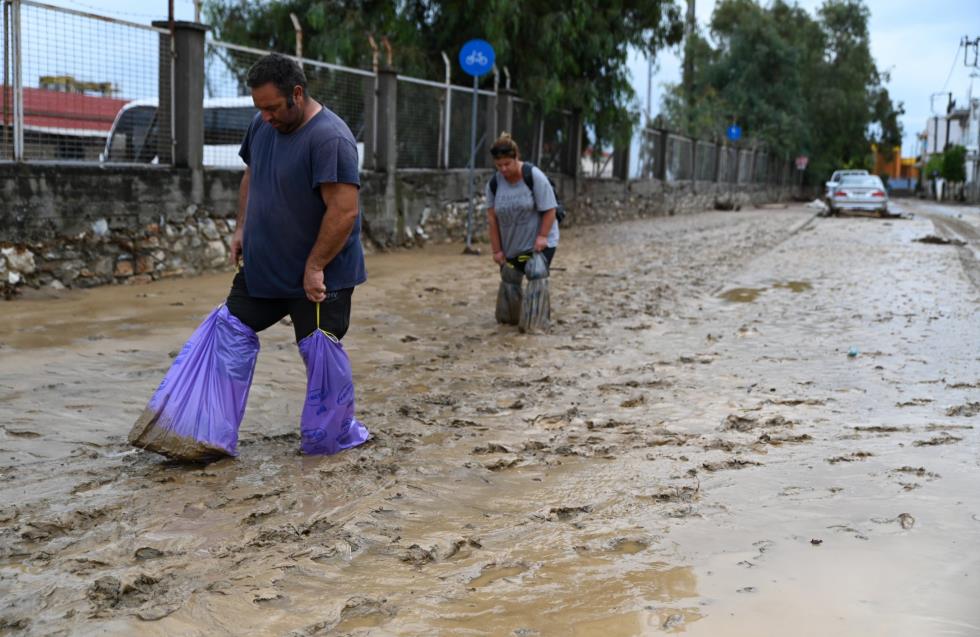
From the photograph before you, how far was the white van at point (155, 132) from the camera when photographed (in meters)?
9.52

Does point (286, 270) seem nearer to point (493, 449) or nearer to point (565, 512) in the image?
point (493, 449)

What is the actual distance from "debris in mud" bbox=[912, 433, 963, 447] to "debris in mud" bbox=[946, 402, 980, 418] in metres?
0.54

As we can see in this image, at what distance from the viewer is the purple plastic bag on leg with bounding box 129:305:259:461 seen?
161 inches

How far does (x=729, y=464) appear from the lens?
4.38 m

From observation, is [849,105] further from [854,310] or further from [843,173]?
[854,310]

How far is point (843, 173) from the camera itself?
31328mm

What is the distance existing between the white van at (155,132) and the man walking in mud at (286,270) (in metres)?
4.49

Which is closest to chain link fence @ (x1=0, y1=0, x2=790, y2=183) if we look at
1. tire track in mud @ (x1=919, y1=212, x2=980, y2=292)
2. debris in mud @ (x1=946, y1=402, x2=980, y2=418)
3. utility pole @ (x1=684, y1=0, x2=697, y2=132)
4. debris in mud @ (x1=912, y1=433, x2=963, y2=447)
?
debris in mud @ (x1=946, y1=402, x2=980, y2=418)

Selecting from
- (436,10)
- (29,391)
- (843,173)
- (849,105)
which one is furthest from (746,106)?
(29,391)

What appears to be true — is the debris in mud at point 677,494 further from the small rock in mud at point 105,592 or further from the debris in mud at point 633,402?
the small rock in mud at point 105,592

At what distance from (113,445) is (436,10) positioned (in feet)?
44.5

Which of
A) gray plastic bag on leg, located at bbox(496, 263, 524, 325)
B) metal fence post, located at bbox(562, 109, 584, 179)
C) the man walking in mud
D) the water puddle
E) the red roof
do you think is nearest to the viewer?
the man walking in mud

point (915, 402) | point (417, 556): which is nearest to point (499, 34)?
point (915, 402)

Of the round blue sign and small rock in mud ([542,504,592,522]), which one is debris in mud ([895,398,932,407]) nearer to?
small rock in mud ([542,504,592,522])
